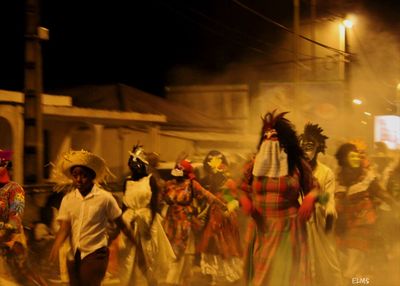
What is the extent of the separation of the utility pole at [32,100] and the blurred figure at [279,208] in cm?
321

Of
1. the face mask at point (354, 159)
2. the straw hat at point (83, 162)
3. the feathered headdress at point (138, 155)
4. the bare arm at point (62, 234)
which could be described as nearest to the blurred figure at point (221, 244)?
the feathered headdress at point (138, 155)

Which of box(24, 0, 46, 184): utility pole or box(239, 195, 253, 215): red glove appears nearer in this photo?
box(239, 195, 253, 215): red glove

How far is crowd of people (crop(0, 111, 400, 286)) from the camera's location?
507 cm

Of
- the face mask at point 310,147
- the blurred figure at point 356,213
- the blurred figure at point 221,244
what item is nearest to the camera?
the face mask at point 310,147

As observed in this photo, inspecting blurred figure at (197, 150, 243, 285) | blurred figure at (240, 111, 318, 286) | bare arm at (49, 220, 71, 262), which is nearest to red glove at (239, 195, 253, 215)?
blurred figure at (240, 111, 318, 286)

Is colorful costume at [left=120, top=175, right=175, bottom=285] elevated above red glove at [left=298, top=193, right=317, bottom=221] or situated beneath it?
situated beneath

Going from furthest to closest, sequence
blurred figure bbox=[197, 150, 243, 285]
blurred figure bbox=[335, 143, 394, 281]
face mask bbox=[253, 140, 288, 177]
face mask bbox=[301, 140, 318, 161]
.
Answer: blurred figure bbox=[197, 150, 243, 285], blurred figure bbox=[335, 143, 394, 281], face mask bbox=[301, 140, 318, 161], face mask bbox=[253, 140, 288, 177]

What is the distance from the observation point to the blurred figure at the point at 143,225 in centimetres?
735

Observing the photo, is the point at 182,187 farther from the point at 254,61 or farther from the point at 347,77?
the point at 254,61

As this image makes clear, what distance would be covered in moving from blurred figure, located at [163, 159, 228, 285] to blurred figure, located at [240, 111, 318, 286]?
250 centimetres

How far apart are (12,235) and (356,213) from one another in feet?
13.2

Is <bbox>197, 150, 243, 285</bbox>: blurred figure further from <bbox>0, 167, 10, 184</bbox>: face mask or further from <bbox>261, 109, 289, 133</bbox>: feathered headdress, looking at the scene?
<bbox>0, 167, 10, 184</bbox>: face mask

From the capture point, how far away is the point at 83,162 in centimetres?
505

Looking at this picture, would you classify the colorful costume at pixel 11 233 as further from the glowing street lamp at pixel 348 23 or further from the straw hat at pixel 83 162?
the glowing street lamp at pixel 348 23
